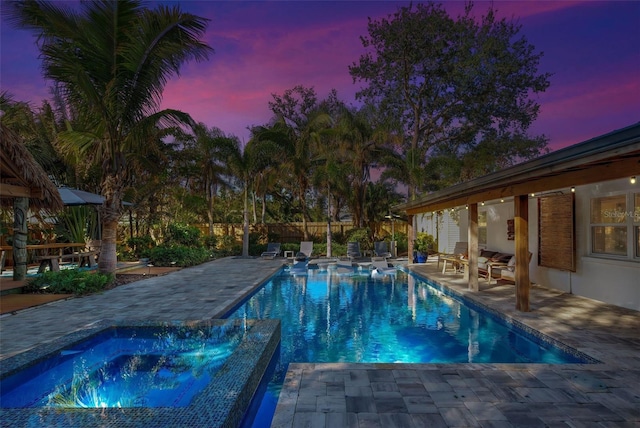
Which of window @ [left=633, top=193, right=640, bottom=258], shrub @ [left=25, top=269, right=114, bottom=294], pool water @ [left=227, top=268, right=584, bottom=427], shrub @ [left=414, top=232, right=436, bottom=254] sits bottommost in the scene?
pool water @ [left=227, top=268, right=584, bottom=427]

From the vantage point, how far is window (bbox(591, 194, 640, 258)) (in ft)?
22.9

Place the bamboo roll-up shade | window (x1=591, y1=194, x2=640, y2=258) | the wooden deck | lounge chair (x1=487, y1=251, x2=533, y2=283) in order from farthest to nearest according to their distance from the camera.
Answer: lounge chair (x1=487, y1=251, x2=533, y2=283), the bamboo roll-up shade, the wooden deck, window (x1=591, y1=194, x2=640, y2=258)

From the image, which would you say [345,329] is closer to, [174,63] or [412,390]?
[412,390]

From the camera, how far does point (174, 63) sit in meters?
9.31

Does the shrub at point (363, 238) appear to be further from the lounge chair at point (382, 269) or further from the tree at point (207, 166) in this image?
the tree at point (207, 166)

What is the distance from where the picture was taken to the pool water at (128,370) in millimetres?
4016

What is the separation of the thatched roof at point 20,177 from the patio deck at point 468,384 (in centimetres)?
331

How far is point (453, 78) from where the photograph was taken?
21.8 m

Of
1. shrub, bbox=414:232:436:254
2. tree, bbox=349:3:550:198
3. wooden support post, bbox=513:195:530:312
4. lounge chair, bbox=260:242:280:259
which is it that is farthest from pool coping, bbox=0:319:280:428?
tree, bbox=349:3:550:198

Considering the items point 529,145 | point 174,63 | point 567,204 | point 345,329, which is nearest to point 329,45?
point 174,63

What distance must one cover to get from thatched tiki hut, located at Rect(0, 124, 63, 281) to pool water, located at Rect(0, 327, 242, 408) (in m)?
4.96

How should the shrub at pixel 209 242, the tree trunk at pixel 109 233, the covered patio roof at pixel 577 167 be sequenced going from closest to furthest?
the covered patio roof at pixel 577 167, the tree trunk at pixel 109 233, the shrub at pixel 209 242

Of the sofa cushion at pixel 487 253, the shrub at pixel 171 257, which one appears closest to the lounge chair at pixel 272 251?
the shrub at pixel 171 257

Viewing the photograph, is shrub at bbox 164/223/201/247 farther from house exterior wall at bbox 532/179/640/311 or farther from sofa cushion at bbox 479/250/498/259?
house exterior wall at bbox 532/179/640/311
